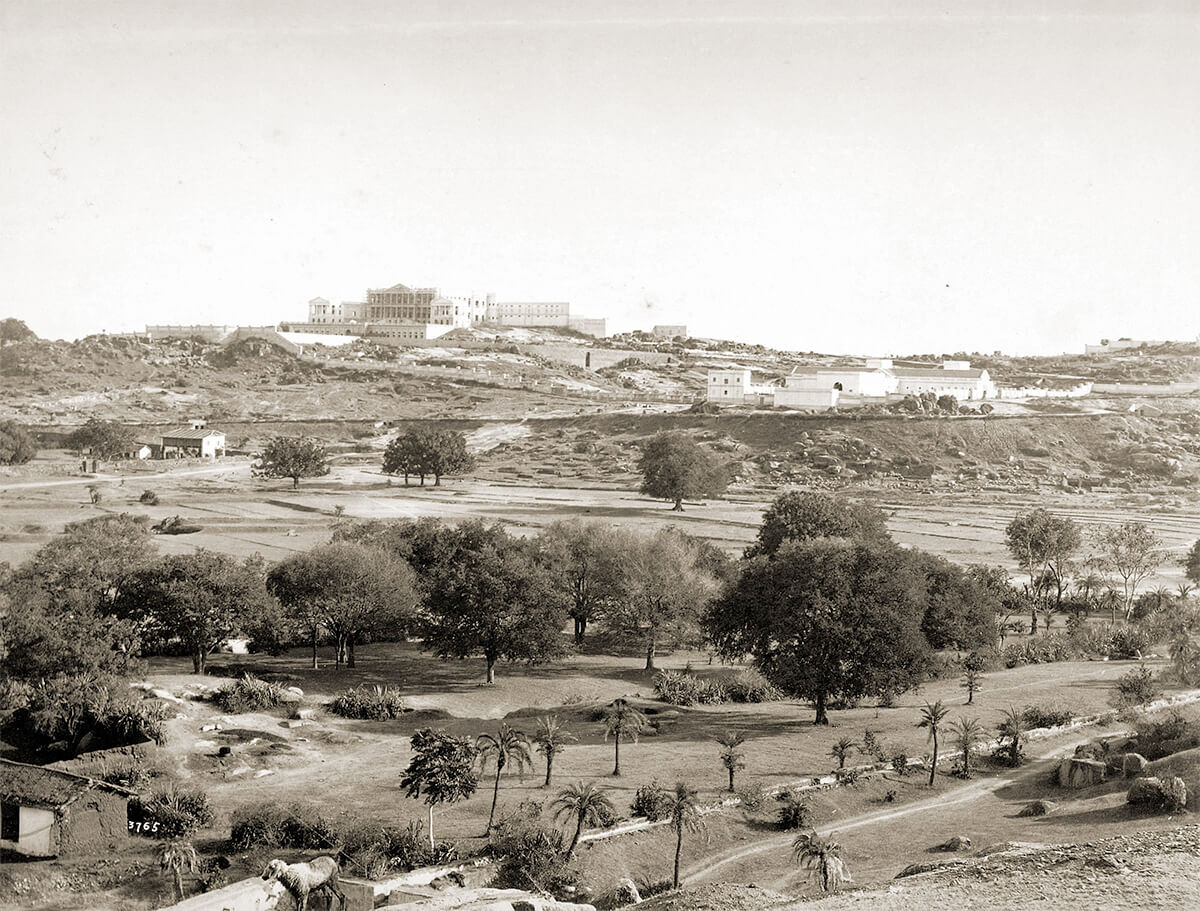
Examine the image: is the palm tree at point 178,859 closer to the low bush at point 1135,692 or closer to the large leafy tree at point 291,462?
the low bush at point 1135,692

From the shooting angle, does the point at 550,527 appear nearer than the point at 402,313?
Yes

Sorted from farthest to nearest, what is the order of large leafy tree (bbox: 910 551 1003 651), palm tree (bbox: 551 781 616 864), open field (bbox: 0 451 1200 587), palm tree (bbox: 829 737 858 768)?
open field (bbox: 0 451 1200 587)
large leafy tree (bbox: 910 551 1003 651)
palm tree (bbox: 829 737 858 768)
palm tree (bbox: 551 781 616 864)

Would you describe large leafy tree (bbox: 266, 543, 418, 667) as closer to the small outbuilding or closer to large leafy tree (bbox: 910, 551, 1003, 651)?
the small outbuilding

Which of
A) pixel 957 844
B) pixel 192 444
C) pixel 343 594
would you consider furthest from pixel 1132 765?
pixel 192 444

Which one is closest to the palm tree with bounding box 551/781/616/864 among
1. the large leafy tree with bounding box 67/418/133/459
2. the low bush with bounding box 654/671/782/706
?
the low bush with bounding box 654/671/782/706

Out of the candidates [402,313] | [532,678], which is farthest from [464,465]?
[402,313]

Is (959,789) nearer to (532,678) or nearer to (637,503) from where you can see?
(532,678)

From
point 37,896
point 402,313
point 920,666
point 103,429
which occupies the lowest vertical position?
point 37,896

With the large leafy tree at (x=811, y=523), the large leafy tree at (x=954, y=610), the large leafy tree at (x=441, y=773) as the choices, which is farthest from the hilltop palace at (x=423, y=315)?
the large leafy tree at (x=441, y=773)

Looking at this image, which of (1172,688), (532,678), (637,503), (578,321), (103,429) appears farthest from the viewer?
(578,321)
